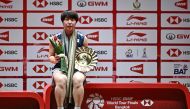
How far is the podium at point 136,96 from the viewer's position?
4.19 meters

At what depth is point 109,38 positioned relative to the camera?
6.00 m

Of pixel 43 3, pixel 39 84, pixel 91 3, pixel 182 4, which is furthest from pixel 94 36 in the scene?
pixel 182 4

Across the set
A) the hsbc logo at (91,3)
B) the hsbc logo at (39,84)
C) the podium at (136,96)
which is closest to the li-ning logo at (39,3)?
the hsbc logo at (91,3)

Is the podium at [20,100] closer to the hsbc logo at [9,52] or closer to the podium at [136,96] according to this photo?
the podium at [136,96]

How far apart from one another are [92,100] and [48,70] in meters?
1.86

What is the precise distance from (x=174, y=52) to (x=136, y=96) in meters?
1.97

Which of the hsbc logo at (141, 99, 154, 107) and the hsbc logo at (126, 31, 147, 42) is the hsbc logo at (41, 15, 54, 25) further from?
the hsbc logo at (141, 99, 154, 107)

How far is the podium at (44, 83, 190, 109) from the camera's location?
419cm

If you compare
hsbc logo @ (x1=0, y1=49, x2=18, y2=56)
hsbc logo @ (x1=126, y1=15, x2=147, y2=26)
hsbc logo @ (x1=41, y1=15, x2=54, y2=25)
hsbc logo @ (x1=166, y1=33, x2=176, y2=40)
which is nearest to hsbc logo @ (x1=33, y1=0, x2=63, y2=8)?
hsbc logo @ (x1=41, y1=15, x2=54, y2=25)

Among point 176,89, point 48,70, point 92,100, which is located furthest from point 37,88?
point 176,89

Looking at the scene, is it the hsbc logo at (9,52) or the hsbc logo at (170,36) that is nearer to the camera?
the hsbc logo at (9,52)

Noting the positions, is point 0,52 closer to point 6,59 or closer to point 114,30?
point 6,59

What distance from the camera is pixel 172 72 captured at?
19.8ft

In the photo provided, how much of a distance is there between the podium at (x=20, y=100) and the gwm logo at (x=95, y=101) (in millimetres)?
494
